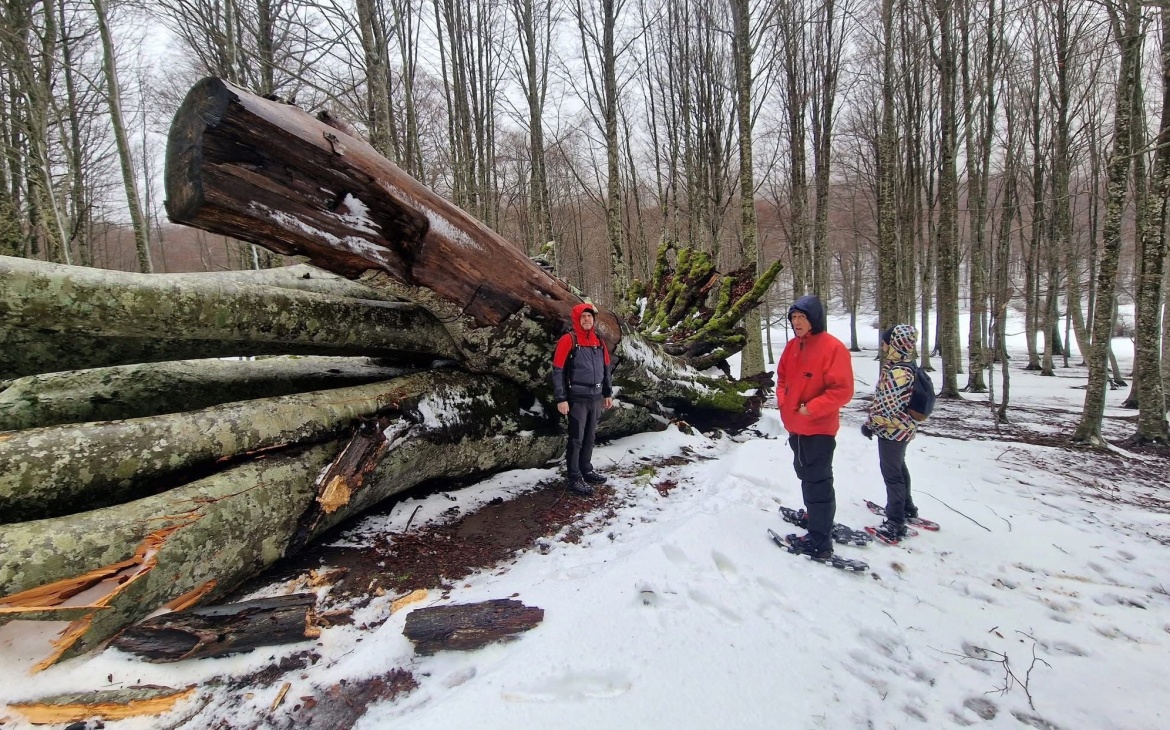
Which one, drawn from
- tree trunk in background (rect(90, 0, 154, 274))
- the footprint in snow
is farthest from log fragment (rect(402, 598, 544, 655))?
tree trunk in background (rect(90, 0, 154, 274))

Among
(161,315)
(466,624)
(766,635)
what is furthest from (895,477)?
(161,315)

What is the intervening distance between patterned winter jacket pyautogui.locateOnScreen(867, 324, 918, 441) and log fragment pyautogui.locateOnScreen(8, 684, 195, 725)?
440 centimetres

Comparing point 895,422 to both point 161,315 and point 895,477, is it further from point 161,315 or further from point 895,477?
point 161,315

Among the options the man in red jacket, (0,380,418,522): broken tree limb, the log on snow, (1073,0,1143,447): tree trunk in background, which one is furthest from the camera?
(1073,0,1143,447): tree trunk in background

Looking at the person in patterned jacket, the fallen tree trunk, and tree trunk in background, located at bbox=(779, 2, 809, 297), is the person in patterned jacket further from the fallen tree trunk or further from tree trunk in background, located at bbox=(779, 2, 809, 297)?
tree trunk in background, located at bbox=(779, 2, 809, 297)

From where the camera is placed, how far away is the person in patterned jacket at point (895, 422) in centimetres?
372

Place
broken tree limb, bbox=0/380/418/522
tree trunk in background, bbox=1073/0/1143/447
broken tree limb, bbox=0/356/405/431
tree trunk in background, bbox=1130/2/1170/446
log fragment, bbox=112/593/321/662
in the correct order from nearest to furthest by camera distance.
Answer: log fragment, bbox=112/593/321/662
broken tree limb, bbox=0/380/418/522
broken tree limb, bbox=0/356/405/431
tree trunk in background, bbox=1130/2/1170/446
tree trunk in background, bbox=1073/0/1143/447

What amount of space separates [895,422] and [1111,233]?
18.6 feet

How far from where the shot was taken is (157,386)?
3156 mm

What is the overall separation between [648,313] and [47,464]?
746 cm

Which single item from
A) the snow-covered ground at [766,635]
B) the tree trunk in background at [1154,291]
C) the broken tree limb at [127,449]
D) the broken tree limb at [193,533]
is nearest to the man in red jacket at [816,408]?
the snow-covered ground at [766,635]

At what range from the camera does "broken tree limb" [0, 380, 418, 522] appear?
2.23 meters

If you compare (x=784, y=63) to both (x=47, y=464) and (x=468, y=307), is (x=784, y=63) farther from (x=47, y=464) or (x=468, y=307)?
(x=47, y=464)

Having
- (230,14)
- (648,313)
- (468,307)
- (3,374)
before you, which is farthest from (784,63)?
(3,374)
